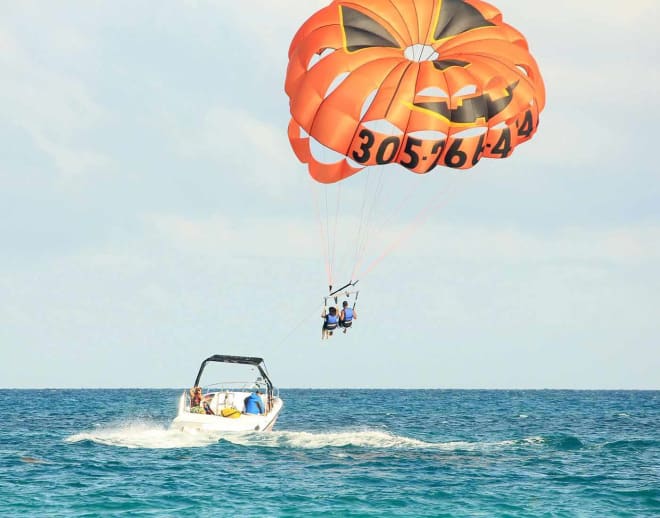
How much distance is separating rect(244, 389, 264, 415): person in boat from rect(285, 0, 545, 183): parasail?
11.6 m

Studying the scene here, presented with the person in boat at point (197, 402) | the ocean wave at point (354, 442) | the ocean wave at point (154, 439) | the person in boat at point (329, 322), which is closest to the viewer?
the person in boat at point (329, 322)

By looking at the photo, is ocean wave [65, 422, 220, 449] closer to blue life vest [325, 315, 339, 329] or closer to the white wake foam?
the white wake foam

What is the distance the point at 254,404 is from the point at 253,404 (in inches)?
1.5

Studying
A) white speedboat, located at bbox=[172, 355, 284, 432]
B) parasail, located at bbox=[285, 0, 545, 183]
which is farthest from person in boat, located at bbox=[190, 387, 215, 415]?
parasail, located at bbox=[285, 0, 545, 183]

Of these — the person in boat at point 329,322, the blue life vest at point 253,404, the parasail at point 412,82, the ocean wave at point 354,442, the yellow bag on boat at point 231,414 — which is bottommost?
the ocean wave at point 354,442

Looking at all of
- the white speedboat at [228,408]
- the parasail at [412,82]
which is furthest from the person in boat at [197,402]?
the parasail at [412,82]

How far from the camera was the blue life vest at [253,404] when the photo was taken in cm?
3388

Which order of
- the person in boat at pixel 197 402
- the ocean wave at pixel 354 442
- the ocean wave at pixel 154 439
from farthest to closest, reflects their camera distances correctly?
1. the ocean wave at pixel 354 442
2. the ocean wave at pixel 154 439
3. the person in boat at pixel 197 402

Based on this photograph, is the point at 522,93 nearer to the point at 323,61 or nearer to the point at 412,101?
the point at 412,101

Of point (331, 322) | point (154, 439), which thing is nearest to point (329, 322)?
point (331, 322)

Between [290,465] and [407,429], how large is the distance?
2113 cm

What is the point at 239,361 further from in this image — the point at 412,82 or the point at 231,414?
the point at 412,82

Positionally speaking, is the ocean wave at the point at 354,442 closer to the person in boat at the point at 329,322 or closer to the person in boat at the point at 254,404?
the person in boat at the point at 254,404

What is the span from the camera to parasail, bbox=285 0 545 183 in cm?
2602
